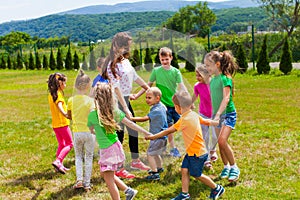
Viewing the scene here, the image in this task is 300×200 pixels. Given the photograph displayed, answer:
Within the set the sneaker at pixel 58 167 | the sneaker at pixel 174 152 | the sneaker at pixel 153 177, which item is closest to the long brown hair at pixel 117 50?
the sneaker at pixel 174 152

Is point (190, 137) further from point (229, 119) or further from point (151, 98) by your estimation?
point (229, 119)

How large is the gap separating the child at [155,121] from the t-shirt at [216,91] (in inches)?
20.9

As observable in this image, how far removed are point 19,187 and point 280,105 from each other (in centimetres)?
674

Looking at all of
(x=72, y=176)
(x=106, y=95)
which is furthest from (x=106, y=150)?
(x=72, y=176)

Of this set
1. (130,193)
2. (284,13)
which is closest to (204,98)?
(130,193)

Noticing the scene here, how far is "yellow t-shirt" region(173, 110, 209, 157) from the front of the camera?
4.12m

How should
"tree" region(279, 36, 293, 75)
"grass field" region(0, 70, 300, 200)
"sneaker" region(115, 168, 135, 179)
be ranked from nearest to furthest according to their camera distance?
"grass field" region(0, 70, 300, 200)
"sneaker" region(115, 168, 135, 179)
"tree" region(279, 36, 293, 75)

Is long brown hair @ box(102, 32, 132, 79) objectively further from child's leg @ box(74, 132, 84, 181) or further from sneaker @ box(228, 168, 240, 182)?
sneaker @ box(228, 168, 240, 182)

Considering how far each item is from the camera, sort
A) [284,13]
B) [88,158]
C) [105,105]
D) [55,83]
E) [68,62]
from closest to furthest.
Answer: [105,105], [88,158], [55,83], [284,13], [68,62]

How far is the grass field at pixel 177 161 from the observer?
4.74m

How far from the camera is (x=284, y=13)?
79.7ft

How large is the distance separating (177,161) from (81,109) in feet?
5.81

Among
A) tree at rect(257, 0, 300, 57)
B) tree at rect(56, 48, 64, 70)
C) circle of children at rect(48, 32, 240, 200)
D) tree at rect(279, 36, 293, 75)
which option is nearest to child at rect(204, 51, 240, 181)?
circle of children at rect(48, 32, 240, 200)

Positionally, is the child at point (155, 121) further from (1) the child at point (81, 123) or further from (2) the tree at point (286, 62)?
(2) the tree at point (286, 62)
